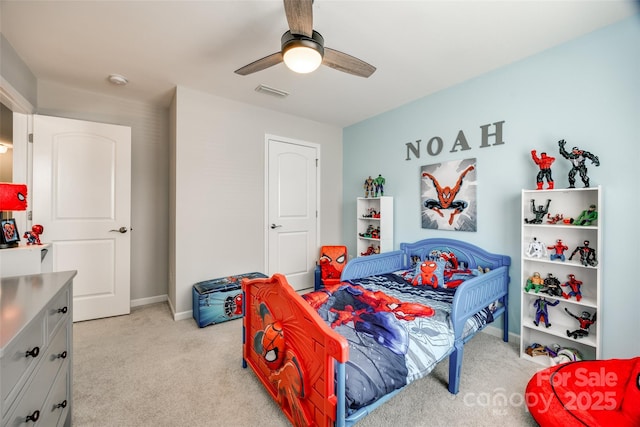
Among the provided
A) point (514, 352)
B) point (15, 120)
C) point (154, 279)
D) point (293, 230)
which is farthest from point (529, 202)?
point (15, 120)

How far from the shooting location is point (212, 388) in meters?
1.83

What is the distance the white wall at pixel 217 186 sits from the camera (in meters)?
2.97

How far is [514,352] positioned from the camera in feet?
7.60

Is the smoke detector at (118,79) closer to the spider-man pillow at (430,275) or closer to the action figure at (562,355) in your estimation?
the spider-man pillow at (430,275)

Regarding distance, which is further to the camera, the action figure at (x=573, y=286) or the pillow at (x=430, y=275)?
the pillow at (x=430, y=275)

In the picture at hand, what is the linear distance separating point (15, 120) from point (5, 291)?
2.51m

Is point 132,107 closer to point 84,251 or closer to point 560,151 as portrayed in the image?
point 84,251

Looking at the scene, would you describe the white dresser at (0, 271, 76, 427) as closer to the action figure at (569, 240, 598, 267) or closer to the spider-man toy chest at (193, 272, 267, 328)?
the spider-man toy chest at (193, 272, 267, 328)

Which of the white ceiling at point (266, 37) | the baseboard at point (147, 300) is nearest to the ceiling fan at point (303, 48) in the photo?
the white ceiling at point (266, 37)

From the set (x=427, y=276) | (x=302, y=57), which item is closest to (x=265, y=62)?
(x=302, y=57)

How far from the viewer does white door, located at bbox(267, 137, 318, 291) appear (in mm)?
3691

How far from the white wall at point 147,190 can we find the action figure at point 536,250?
403 cm

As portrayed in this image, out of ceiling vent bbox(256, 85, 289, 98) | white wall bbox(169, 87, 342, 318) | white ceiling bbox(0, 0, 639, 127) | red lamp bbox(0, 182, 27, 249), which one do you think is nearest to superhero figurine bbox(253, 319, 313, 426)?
red lamp bbox(0, 182, 27, 249)

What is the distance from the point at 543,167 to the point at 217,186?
322cm
